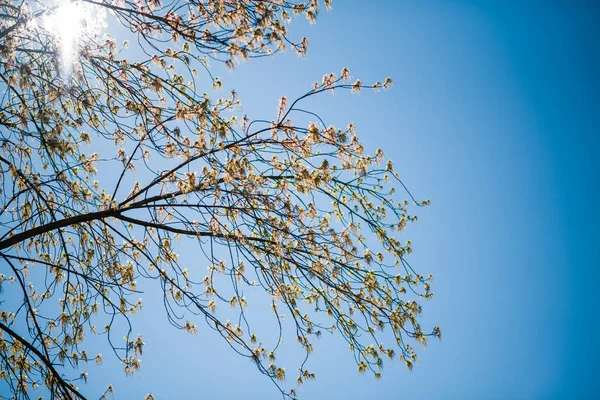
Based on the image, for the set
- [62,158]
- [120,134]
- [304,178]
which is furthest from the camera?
[120,134]

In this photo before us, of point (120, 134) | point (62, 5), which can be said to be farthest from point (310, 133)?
point (62, 5)

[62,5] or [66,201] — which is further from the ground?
[62,5]

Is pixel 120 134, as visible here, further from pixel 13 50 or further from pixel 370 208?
pixel 370 208

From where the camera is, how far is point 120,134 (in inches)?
177

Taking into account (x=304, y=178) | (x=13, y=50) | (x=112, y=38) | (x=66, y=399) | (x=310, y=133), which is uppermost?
(x=112, y=38)

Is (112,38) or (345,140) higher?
(112,38)

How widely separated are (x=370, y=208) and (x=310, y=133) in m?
Result: 1.33

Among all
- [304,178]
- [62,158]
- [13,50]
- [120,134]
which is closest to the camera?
[13,50]

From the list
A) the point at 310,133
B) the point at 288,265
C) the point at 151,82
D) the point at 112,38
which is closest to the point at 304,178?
the point at 310,133

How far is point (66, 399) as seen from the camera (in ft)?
12.6

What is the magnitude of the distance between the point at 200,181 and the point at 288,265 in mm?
1326

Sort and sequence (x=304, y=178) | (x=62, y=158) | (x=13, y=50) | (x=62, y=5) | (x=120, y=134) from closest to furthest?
(x=13, y=50), (x=62, y=5), (x=304, y=178), (x=62, y=158), (x=120, y=134)

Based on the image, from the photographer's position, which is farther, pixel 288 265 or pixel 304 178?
pixel 288 265

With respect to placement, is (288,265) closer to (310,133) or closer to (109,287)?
Result: (310,133)
